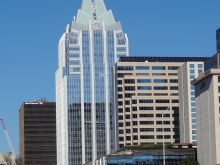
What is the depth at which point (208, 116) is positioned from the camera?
17388 cm

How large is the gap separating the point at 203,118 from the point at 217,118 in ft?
26.7

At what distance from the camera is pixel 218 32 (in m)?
180

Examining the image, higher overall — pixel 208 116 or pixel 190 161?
pixel 208 116

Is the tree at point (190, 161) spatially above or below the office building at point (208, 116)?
below

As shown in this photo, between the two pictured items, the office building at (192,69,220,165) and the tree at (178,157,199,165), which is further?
the tree at (178,157,199,165)

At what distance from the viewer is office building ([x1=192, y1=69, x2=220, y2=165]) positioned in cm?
Result: 16950

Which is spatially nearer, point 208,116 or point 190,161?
point 208,116

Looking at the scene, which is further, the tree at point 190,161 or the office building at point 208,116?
the tree at point 190,161

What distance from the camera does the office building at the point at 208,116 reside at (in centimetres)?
16950

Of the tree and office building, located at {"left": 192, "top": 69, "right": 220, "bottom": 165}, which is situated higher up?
office building, located at {"left": 192, "top": 69, "right": 220, "bottom": 165}

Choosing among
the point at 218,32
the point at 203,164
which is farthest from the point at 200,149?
the point at 218,32

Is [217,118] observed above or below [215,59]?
below

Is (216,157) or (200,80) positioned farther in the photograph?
(200,80)

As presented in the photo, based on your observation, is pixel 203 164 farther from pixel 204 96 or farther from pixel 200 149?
pixel 204 96
